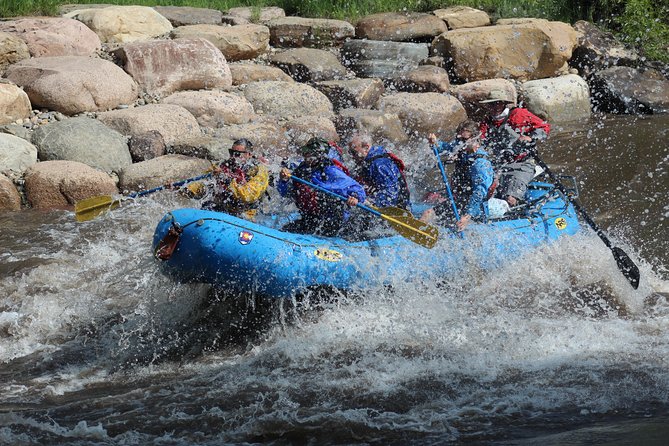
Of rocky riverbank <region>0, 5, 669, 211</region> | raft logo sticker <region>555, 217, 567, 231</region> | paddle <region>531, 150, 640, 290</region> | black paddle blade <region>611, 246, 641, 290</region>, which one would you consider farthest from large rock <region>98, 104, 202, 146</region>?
black paddle blade <region>611, 246, 641, 290</region>

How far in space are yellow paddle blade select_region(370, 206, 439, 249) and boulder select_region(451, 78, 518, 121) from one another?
6.96 m

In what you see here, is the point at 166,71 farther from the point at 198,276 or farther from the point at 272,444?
the point at 272,444

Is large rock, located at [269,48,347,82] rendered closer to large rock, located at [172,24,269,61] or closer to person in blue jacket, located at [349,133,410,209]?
large rock, located at [172,24,269,61]

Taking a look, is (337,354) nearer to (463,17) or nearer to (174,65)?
(174,65)

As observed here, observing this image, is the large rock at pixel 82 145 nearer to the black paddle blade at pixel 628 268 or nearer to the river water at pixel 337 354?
the river water at pixel 337 354

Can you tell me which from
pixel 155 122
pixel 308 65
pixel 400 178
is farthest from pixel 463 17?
pixel 400 178

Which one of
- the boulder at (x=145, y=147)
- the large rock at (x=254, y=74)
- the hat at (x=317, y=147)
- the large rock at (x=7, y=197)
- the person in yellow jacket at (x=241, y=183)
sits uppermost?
the hat at (x=317, y=147)

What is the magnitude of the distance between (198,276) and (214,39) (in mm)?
7779

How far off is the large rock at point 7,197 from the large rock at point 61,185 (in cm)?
18

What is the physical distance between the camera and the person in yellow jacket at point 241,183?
7004mm

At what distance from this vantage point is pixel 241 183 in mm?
6996

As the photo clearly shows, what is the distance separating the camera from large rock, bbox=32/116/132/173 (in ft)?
33.0

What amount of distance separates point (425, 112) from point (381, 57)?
2.12 meters

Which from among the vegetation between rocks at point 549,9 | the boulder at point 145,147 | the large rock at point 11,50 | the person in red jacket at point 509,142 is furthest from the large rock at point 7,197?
the vegetation between rocks at point 549,9
